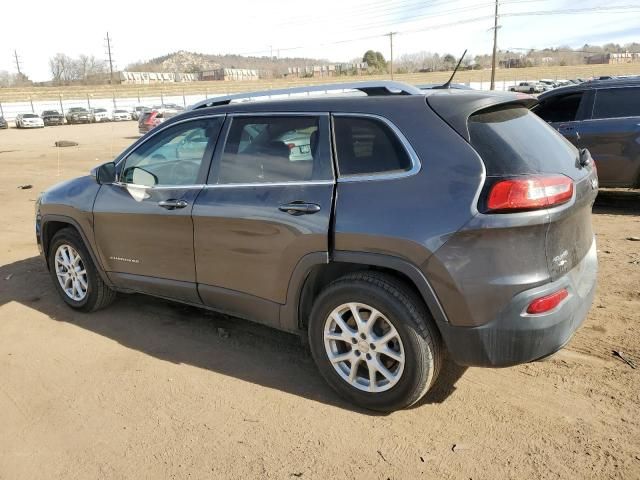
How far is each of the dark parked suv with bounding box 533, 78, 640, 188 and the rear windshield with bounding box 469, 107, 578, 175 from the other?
501 cm

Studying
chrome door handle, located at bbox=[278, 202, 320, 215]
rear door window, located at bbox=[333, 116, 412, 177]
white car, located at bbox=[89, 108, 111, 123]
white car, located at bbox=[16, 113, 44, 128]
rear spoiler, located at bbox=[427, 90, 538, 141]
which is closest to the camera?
rear spoiler, located at bbox=[427, 90, 538, 141]

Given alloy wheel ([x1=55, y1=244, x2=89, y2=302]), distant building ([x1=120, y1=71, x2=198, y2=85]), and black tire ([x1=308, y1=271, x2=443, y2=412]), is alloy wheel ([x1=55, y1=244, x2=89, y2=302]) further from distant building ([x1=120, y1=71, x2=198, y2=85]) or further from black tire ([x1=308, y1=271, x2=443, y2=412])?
distant building ([x1=120, y1=71, x2=198, y2=85])

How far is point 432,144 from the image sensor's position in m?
2.82

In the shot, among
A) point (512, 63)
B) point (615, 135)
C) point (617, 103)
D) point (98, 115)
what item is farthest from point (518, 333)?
point (512, 63)

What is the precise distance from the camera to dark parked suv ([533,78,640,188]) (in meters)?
7.52

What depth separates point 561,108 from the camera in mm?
8227

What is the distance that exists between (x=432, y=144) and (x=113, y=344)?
113 inches

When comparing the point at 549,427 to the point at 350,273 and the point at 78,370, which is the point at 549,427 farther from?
the point at 78,370

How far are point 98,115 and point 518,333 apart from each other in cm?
5678

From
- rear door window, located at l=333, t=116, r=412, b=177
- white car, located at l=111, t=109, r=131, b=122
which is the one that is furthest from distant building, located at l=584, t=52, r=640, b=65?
rear door window, located at l=333, t=116, r=412, b=177

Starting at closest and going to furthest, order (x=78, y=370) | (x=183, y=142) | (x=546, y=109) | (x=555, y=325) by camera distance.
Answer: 1. (x=555, y=325)
2. (x=78, y=370)
3. (x=183, y=142)
4. (x=546, y=109)

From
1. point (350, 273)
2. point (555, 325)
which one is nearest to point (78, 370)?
point (350, 273)

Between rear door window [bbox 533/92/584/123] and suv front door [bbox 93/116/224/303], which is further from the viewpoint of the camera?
rear door window [bbox 533/92/584/123]

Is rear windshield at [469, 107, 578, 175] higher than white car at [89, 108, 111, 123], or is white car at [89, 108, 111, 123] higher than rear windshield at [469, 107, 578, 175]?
rear windshield at [469, 107, 578, 175]
